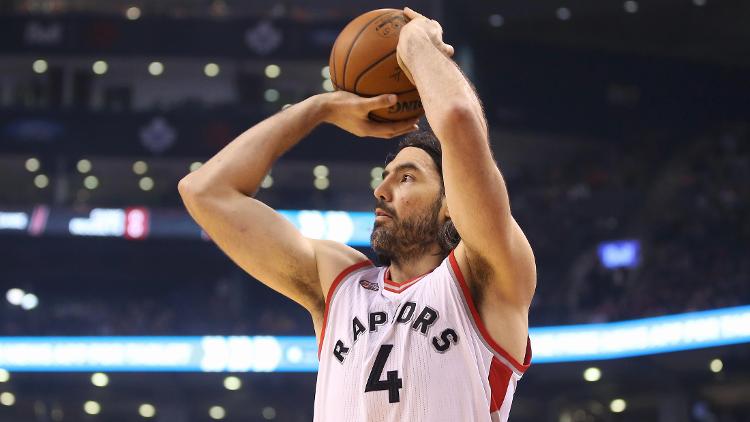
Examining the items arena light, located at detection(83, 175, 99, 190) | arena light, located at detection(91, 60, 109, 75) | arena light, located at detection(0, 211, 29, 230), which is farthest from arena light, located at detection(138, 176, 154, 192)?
arena light, located at detection(0, 211, 29, 230)

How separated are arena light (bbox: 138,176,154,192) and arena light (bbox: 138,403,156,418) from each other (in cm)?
500

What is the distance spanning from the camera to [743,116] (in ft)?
70.0

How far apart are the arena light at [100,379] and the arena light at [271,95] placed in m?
7.18

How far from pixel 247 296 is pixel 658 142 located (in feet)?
31.3

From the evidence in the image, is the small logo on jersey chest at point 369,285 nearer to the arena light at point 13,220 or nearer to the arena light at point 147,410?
the arena light at point 147,410

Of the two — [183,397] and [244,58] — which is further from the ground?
[244,58]

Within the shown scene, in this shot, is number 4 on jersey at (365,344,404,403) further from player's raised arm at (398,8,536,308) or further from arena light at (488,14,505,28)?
arena light at (488,14,505,28)

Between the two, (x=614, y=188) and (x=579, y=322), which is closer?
(x=579, y=322)

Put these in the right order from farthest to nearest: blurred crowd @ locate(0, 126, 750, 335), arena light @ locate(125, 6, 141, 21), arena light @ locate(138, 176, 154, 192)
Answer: arena light @ locate(138, 176, 154, 192) → arena light @ locate(125, 6, 141, 21) → blurred crowd @ locate(0, 126, 750, 335)

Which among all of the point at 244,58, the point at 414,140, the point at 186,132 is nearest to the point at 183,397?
the point at 186,132

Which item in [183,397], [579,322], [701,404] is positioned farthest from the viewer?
[183,397]

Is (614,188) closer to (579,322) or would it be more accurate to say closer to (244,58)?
(579,322)

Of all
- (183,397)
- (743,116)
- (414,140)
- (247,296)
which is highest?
(743,116)

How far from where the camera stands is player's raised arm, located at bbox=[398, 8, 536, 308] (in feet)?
7.73
